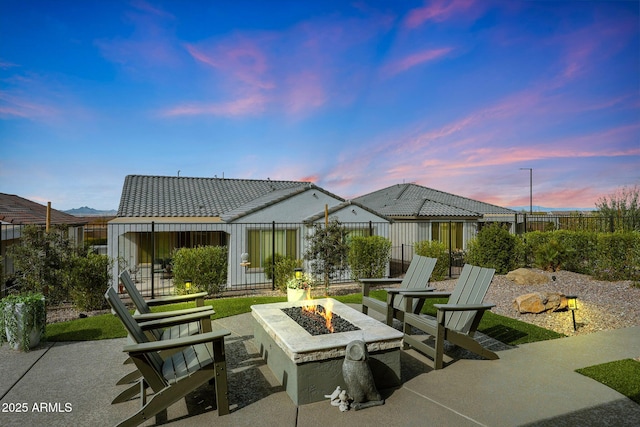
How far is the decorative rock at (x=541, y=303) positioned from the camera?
23.6ft

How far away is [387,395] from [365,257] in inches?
317

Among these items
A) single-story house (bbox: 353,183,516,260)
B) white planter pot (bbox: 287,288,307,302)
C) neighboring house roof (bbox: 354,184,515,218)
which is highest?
neighboring house roof (bbox: 354,184,515,218)

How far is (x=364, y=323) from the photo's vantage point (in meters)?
4.43

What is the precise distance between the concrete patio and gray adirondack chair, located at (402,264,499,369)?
0.77 feet

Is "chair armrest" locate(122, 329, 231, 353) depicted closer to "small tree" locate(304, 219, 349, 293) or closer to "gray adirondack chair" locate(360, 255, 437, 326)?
"gray adirondack chair" locate(360, 255, 437, 326)

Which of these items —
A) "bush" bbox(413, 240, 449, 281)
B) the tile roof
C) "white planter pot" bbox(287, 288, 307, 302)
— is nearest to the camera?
"white planter pot" bbox(287, 288, 307, 302)

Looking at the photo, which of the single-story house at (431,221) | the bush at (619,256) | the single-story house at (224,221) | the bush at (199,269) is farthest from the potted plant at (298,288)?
the single-story house at (431,221)

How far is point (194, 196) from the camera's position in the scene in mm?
19391

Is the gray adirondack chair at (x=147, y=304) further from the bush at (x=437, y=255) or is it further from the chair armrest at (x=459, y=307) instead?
the bush at (x=437, y=255)

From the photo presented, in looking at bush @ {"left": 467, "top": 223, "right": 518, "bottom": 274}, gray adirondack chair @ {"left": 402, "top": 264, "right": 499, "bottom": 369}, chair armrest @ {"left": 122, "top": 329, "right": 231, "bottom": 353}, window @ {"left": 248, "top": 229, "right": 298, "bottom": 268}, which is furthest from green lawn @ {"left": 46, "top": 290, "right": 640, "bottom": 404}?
window @ {"left": 248, "top": 229, "right": 298, "bottom": 268}

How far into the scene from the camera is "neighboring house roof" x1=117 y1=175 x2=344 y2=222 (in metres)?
16.2

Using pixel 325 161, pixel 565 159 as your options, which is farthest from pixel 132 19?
pixel 565 159

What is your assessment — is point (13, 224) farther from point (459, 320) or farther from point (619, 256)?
point (619, 256)

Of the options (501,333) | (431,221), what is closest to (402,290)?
(501,333)
